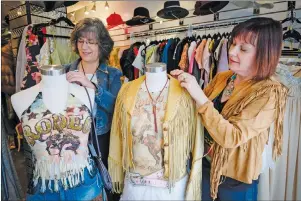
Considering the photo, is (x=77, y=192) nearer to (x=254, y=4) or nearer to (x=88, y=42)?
(x=88, y=42)

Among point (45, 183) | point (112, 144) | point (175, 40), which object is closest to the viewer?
point (45, 183)

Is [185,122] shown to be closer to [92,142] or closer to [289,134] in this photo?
[92,142]

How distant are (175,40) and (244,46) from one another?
1.24m

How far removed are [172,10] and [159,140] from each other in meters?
1.67

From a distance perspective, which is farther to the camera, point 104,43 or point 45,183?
point 104,43

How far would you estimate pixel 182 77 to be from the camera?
0.76 m

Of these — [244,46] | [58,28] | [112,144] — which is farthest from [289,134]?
[58,28]

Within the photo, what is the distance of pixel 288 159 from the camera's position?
1.22 metres

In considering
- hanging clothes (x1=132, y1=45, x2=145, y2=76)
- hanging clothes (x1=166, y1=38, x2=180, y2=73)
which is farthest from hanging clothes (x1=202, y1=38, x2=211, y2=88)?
hanging clothes (x1=132, y1=45, x2=145, y2=76)

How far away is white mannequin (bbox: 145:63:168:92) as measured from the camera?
79 cm

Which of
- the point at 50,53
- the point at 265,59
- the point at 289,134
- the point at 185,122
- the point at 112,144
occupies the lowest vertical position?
the point at 289,134

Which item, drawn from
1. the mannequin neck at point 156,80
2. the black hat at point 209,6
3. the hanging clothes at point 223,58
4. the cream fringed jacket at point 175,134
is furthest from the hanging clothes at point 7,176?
the black hat at point 209,6

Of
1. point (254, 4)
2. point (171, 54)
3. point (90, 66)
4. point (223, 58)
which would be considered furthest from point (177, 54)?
point (90, 66)

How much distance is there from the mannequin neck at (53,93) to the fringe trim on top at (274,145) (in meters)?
0.64
